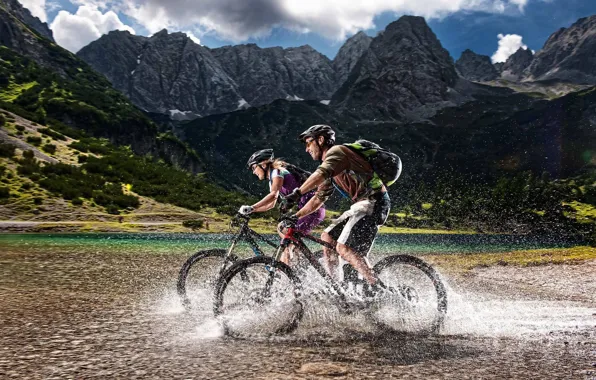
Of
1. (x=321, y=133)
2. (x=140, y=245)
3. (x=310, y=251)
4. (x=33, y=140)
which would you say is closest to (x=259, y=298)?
(x=310, y=251)

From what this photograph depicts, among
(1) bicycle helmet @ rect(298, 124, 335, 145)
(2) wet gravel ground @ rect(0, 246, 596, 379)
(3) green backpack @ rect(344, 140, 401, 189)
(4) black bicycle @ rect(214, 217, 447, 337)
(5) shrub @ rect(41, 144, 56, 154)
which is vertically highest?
(5) shrub @ rect(41, 144, 56, 154)

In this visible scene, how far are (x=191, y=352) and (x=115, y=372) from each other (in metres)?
1.24

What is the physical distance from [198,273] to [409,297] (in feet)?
15.7

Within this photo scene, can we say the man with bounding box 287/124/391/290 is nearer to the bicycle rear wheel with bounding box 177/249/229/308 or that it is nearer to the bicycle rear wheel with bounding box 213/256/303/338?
the bicycle rear wheel with bounding box 213/256/303/338

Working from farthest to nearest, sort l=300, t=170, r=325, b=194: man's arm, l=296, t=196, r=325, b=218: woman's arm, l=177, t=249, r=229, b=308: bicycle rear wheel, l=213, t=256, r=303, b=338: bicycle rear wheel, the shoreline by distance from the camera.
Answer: the shoreline → l=177, t=249, r=229, b=308: bicycle rear wheel → l=296, t=196, r=325, b=218: woman's arm → l=213, t=256, r=303, b=338: bicycle rear wheel → l=300, t=170, r=325, b=194: man's arm

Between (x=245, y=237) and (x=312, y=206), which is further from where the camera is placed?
(x=245, y=237)

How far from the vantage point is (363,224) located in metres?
7.94

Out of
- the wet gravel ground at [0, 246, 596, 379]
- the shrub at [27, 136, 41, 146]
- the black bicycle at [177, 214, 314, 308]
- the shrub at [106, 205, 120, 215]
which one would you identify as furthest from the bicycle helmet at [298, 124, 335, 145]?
the shrub at [27, 136, 41, 146]

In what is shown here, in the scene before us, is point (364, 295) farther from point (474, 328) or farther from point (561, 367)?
point (561, 367)

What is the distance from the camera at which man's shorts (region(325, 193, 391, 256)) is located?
7.86 meters

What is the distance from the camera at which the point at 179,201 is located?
393 feet

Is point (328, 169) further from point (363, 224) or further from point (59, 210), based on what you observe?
point (59, 210)

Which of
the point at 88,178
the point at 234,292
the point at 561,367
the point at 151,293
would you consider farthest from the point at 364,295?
the point at 88,178

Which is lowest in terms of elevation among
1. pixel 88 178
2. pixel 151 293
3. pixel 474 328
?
pixel 151 293
